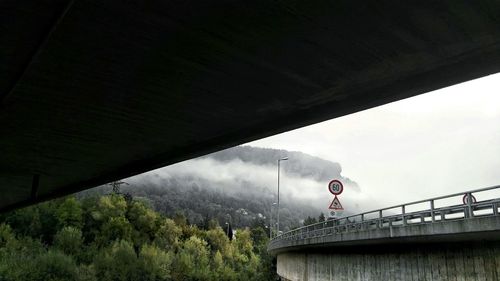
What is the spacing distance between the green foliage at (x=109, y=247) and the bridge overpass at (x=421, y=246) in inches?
1416

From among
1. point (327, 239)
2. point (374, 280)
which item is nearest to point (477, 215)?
point (374, 280)

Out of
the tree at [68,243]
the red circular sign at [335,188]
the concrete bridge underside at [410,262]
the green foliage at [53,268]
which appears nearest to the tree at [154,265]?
the tree at [68,243]

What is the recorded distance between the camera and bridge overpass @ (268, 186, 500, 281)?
43.8 feet

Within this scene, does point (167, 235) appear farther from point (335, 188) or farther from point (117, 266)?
point (335, 188)

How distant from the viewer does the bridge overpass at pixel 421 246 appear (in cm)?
1334

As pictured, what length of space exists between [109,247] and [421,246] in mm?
60858

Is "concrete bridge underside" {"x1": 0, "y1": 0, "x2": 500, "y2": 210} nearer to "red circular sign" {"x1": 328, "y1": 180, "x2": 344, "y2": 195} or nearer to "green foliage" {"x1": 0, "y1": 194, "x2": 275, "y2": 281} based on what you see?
"red circular sign" {"x1": 328, "y1": 180, "x2": 344, "y2": 195}

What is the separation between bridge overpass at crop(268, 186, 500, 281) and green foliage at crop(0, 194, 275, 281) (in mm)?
35976

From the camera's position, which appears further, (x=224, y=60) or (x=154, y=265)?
(x=154, y=265)

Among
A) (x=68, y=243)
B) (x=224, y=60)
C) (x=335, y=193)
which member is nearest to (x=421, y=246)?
(x=335, y=193)

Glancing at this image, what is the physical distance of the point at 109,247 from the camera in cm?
6875

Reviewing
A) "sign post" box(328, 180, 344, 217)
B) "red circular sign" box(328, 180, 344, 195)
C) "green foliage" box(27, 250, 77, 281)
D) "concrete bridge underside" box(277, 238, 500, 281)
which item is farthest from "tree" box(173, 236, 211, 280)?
"red circular sign" box(328, 180, 344, 195)

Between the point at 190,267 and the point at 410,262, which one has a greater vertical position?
the point at 190,267

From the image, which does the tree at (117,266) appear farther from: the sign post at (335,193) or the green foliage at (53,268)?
the sign post at (335,193)
